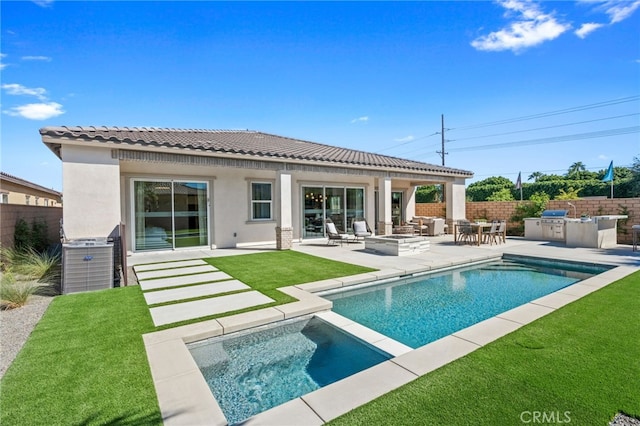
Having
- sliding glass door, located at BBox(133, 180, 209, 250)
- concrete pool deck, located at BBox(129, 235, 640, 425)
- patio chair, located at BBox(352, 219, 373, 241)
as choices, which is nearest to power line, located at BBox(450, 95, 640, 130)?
patio chair, located at BBox(352, 219, 373, 241)

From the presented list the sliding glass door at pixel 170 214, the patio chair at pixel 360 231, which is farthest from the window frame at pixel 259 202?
the patio chair at pixel 360 231

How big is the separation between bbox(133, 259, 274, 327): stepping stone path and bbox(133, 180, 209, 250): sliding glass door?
291 centimetres

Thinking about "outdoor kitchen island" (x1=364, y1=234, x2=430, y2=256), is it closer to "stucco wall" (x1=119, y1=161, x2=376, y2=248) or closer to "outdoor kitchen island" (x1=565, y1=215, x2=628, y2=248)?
"stucco wall" (x1=119, y1=161, x2=376, y2=248)

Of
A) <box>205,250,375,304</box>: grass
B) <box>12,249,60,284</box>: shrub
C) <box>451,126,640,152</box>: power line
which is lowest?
<box>205,250,375,304</box>: grass

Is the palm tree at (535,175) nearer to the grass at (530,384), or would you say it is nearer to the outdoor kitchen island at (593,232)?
the outdoor kitchen island at (593,232)

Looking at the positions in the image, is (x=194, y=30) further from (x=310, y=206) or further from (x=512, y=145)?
(x=512, y=145)

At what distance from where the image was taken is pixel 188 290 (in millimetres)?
6906

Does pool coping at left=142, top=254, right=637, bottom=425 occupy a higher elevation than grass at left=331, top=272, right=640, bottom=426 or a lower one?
lower

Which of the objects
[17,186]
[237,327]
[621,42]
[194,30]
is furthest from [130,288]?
[621,42]

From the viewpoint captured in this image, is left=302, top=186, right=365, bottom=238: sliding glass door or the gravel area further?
left=302, top=186, right=365, bottom=238: sliding glass door

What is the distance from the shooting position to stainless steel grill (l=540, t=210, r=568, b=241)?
1484 centimetres

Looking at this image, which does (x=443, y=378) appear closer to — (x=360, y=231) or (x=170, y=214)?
(x=170, y=214)

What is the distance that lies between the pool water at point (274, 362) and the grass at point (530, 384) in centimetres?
105

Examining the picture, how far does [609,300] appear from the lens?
5.79 metres
